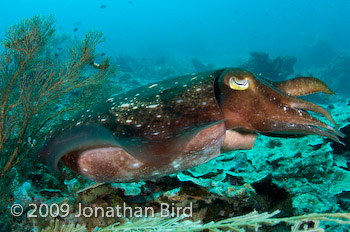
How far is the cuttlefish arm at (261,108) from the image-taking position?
172cm

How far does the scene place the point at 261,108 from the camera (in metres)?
1.75

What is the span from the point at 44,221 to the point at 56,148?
1133mm

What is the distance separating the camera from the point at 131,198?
8.68 feet

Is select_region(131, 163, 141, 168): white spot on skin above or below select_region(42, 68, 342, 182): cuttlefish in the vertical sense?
below

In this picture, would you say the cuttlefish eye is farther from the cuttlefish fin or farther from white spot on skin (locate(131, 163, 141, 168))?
white spot on skin (locate(131, 163, 141, 168))

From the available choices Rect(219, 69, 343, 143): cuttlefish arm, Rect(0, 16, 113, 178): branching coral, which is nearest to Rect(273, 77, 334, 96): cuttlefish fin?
Rect(219, 69, 343, 143): cuttlefish arm

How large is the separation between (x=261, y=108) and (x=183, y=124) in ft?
2.15

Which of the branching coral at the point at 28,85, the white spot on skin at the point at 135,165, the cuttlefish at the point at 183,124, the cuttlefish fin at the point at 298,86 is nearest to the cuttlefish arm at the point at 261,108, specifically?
the cuttlefish at the point at 183,124

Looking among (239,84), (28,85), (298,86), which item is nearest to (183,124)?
(239,84)

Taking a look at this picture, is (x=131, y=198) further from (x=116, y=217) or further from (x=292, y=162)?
(x=292, y=162)

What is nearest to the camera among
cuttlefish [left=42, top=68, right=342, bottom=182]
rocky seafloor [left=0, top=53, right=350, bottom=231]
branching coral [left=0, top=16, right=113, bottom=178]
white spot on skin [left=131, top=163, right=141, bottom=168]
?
cuttlefish [left=42, top=68, right=342, bottom=182]

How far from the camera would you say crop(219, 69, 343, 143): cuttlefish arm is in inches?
67.8

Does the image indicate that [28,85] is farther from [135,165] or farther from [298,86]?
[298,86]

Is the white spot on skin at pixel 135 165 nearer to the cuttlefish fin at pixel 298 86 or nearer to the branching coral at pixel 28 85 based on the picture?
the cuttlefish fin at pixel 298 86
